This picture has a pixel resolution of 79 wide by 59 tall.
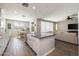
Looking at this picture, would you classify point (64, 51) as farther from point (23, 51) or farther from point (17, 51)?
point (17, 51)

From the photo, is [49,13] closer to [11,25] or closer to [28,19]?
[28,19]

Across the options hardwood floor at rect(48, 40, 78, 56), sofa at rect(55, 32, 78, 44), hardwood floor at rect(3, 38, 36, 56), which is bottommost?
hardwood floor at rect(48, 40, 78, 56)

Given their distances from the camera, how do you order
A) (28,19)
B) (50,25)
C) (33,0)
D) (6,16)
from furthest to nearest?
(28,19) < (50,25) < (6,16) < (33,0)

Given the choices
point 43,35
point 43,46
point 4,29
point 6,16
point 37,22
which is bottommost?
point 43,46

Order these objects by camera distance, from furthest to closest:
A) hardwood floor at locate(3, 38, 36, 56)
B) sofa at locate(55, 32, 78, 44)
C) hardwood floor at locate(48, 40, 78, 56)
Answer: sofa at locate(55, 32, 78, 44) → hardwood floor at locate(48, 40, 78, 56) → hardwood floor at locate(3, 38, 36, 56)

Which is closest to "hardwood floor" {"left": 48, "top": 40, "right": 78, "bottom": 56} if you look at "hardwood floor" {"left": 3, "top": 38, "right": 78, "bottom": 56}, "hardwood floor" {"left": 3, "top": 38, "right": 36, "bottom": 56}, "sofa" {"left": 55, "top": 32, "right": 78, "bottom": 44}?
"hardwood floor" {"left": 3, "top": 38, "right": 78, "bottom": 56}

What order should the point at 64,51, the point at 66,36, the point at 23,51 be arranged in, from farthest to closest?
the point at 66,36 < the point at 64,51 < the point at 23,51

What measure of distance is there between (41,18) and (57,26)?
0.51 metres

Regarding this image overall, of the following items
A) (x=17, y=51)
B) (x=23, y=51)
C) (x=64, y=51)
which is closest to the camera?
(x=17, y=51)

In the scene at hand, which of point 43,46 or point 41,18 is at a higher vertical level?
point 41,18

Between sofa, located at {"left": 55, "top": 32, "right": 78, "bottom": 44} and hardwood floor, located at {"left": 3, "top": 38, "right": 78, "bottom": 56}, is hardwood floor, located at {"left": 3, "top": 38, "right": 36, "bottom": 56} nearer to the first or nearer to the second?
hardwood floor, located at {"left": 3, "top": 38, "right": 78, "bottom": 56}

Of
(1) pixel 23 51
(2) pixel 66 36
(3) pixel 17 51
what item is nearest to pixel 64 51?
(2) pixel 66 36

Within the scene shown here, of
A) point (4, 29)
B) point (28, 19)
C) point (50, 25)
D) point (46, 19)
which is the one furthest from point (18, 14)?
point (50, 25)

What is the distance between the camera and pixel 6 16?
1.73 metres
